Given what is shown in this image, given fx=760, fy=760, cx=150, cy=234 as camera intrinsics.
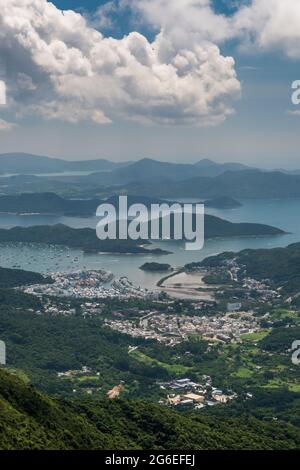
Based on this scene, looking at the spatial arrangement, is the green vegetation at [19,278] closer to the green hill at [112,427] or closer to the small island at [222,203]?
the green hill at [112,427]

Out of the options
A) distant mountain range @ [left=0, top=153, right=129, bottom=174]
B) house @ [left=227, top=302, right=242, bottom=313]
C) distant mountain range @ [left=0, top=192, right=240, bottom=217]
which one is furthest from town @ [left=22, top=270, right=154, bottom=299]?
distant mountain range @ [left=0, top=153, right=129, bottom=174]

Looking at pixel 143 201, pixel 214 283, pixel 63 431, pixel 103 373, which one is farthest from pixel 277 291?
pixel 143 201

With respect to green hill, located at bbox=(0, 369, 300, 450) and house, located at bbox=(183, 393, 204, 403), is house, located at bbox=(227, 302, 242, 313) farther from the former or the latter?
green hill, located at bbox=(0, 369, 300, 450)

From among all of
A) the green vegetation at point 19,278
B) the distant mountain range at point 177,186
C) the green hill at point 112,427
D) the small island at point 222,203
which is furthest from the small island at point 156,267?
the distant mountain range at point 177,186

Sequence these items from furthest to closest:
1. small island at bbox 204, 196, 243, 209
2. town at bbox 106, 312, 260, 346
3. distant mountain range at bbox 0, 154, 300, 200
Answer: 1. distant mountain range at bbox 0, 154, 300, 200
2. small island at bbox 204, 196, 243, 209
3. town at bbox 106, 312, 260, 346

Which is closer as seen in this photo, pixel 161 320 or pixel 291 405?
pixel 291 405

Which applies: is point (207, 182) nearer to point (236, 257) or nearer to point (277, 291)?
point (236, 257)

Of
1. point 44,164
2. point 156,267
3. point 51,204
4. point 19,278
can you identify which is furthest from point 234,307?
point 44,164
